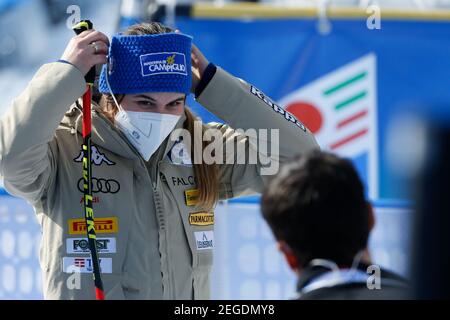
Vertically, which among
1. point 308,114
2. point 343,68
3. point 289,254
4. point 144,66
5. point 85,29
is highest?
point 343,68

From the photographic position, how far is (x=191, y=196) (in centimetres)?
310

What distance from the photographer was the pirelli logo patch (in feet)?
10.1

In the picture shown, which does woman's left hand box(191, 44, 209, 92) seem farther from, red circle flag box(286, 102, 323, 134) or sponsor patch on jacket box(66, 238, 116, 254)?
red circle flag box(286, 102, 323, 134)

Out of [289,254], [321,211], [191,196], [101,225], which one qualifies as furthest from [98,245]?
[321,211]

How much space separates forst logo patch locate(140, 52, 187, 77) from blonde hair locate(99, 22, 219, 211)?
10cm

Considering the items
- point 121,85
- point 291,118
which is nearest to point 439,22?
point 291,118

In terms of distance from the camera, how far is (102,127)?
3.02m

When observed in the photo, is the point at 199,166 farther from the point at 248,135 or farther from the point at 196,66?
A: the point at 196,66

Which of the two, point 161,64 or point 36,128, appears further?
point 161,64

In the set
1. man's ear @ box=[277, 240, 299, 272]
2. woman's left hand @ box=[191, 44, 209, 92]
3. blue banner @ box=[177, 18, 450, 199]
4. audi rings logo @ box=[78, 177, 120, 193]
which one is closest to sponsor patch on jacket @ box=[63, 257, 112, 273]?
audi rings logo @ box=[78, 177, 120, 193]

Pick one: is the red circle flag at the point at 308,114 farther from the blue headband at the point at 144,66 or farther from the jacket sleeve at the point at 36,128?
the jacket sleeve at the point at 36,128

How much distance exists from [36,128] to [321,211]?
1047mm

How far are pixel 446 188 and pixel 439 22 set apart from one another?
200 inches

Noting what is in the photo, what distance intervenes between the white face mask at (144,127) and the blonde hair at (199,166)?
5cm
